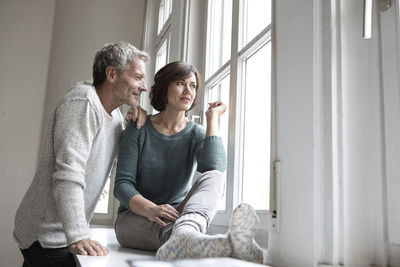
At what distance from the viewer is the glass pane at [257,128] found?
1.58 m

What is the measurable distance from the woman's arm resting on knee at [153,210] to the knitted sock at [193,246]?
25cm

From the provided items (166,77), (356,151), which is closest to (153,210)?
(166,77)

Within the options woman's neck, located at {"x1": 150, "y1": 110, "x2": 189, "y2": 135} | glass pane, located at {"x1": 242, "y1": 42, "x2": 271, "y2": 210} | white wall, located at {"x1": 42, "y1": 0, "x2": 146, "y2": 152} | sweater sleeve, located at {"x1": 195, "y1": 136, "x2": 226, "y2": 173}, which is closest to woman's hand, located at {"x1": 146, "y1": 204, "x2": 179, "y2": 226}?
sweater sleeve, located at {"x1": 195, "y1": 136, "x2": 226, "y2": 173}

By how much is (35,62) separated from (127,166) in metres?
2.44

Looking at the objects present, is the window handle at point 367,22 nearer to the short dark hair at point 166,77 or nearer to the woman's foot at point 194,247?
the woman's foot at point 194,247

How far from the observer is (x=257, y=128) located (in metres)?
1.68

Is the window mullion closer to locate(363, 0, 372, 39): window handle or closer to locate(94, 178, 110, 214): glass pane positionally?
locate(363, 0, 372, 39): window handle

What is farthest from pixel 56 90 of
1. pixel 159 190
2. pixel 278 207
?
pixel 278 207

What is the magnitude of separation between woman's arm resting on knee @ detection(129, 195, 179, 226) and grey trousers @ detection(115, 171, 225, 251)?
0.03 m

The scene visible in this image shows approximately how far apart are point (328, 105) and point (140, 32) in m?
3.25

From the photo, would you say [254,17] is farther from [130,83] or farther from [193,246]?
[193,246]

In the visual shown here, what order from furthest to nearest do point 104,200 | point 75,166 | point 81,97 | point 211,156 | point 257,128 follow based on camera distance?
1. point 104,200
2. point 257,128
3. point 211,156
4. point 81,97
5. point 75,166

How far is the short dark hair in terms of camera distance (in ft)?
5.77

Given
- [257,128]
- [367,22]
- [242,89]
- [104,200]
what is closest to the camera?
[367,22]
